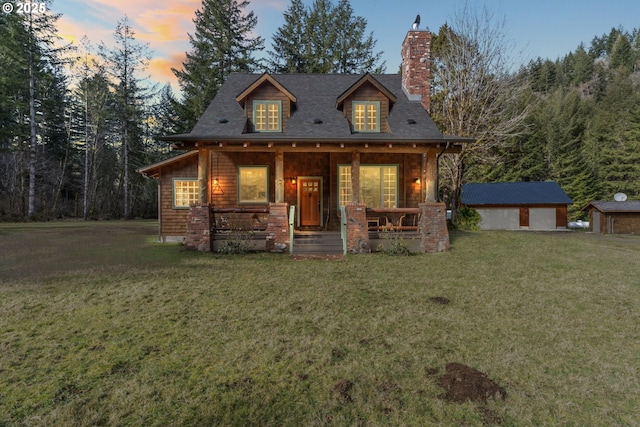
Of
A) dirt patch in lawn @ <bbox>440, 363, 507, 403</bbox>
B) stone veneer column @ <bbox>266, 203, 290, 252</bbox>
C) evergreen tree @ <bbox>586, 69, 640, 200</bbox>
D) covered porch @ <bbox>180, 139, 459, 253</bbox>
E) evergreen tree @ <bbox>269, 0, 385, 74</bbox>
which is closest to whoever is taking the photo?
dirt patch in lawn @ <bbox>440, 363, 507, 403</bbox>

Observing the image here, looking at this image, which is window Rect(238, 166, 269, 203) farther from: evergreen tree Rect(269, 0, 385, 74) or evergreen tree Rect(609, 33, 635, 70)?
evergreen tree Rect(609, 33, 635, 70)

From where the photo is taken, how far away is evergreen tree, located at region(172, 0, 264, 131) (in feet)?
92.7

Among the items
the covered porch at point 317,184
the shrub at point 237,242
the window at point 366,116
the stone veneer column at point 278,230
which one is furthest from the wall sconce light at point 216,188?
the window at point 366,116

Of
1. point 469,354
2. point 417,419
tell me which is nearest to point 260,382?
point 417,419

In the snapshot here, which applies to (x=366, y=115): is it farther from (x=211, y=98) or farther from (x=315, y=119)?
(x=211, y=98)

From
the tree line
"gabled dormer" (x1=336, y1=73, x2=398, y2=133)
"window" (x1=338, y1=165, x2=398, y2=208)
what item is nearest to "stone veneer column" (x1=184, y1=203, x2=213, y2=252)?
"window" (x1=338, y1=165, x2=398, y2=208)

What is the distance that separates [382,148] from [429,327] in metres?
8.22

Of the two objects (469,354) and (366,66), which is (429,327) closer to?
(469,354)

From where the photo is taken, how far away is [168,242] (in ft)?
43.8

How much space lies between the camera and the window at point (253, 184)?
A: 1346 cm

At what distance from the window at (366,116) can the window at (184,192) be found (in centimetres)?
766

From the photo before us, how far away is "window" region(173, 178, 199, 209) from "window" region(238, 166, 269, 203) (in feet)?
7.07

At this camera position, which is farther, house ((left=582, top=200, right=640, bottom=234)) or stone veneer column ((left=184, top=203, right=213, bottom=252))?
house ((left=582, top=200, right=640, bottom=234))

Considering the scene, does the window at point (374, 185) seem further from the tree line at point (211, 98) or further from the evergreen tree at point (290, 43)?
the evergreen tree at point (290, 43)
